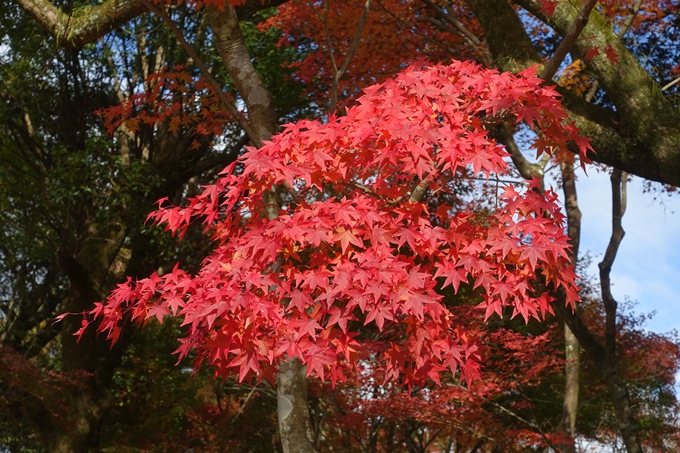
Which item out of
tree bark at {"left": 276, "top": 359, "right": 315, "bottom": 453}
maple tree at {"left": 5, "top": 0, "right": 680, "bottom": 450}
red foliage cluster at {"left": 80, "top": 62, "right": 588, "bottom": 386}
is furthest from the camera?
tree bark at {"left": 276, "top": 359, "right": 315, "bottom": 453}

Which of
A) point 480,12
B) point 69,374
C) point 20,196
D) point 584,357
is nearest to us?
point 480,12

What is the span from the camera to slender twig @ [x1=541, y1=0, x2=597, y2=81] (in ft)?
14.0

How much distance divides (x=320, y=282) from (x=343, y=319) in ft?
0.70

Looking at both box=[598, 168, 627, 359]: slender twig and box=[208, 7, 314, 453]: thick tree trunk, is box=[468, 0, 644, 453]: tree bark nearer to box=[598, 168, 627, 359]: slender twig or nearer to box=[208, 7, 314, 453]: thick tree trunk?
box=[598, 168, 627, 359]: slender twig

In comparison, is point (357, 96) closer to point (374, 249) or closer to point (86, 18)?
point (86, 18)

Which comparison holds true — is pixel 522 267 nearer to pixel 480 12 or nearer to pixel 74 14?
pixel 480 12

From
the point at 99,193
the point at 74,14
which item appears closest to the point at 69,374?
the point at 99,193

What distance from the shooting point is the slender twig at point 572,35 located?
427 centimetres

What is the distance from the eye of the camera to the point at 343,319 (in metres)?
3.18

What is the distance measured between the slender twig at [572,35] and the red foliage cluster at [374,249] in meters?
0.75

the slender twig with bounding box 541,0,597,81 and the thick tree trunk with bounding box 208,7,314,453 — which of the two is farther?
the slender twig with bounding box 541,0,597,81

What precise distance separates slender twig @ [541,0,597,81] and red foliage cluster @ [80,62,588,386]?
0.75 metres

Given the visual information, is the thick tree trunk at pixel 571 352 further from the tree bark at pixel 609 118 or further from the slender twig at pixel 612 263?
the tree bark at pixel 609 118

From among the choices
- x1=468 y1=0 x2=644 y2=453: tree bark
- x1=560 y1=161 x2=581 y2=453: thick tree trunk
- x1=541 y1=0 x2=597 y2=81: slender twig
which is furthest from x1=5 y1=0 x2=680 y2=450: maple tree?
x1=560 y1=161 x2=581 y2=453: thick tree trunk
